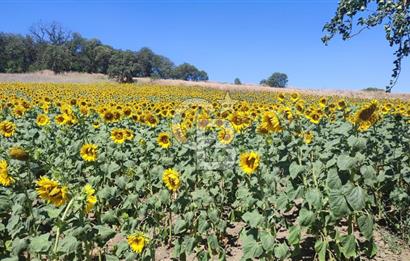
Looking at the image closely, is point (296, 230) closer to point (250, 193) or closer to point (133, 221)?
point (250, 193)

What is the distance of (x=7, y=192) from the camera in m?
4.89

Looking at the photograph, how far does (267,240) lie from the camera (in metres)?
3.74

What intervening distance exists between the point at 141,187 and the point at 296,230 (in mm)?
2447

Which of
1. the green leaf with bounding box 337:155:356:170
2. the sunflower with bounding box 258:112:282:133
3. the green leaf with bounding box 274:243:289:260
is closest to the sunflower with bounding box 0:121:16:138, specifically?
the sunflower with bounding box 258:112:282:133

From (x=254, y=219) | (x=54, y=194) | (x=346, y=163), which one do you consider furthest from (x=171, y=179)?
(x=346, y=163)

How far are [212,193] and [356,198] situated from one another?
218cm

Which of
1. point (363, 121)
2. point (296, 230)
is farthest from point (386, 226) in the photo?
point (363, 121)

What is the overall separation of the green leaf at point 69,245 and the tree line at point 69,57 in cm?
5719

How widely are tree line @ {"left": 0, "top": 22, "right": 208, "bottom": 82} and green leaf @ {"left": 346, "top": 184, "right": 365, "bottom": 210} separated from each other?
2260 inches

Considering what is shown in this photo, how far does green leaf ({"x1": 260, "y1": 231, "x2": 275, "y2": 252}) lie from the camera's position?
12.2ft

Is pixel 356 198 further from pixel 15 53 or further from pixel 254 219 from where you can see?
pixel 15 53

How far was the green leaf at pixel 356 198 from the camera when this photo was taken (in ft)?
11.1

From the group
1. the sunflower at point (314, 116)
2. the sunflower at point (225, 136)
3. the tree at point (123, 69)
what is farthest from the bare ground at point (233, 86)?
the sunflower at point (225, 136)

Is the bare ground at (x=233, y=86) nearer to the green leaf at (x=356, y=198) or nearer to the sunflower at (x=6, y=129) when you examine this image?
the sunflower at (x=6, y=129)
